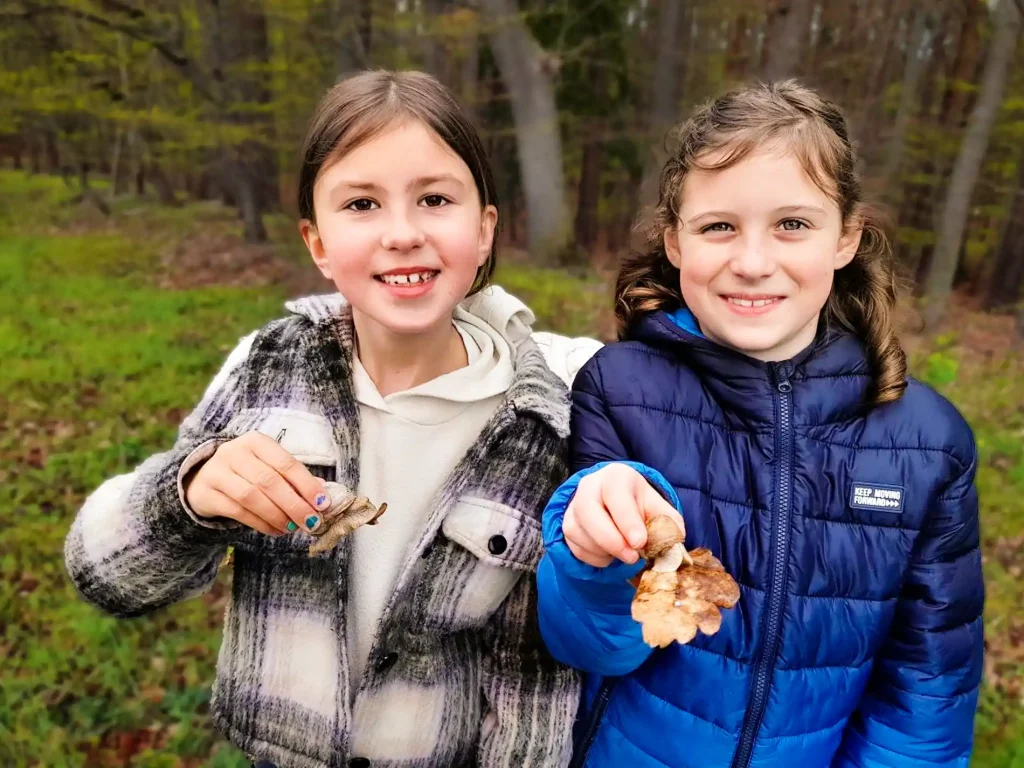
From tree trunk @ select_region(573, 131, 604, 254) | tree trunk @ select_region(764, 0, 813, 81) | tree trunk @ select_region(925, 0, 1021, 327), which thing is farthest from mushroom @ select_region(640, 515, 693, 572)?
tree trunk @ select_region(573, 131, 604, 254)

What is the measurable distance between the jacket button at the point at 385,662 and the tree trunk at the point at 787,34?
7066 millimetres

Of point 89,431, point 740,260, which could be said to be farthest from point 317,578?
point 89,431

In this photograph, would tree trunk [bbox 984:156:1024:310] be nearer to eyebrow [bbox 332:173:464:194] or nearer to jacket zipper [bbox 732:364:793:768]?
jacket zipper [bbox 732:364:793:768]

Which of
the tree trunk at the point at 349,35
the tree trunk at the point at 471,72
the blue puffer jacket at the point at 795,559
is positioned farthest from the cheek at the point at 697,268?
the tree trunk at the point at 471,72

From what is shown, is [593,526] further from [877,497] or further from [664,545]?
[877,497]

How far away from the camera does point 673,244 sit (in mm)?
1683

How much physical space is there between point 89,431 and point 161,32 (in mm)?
6400

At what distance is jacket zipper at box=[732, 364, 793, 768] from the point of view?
1502 mm

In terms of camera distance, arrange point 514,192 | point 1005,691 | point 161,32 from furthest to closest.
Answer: point 514,192 → point 161,32 → point 1005,691

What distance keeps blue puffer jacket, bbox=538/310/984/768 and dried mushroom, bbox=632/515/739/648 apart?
33cm

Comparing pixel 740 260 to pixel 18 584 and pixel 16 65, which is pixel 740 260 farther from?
pixel 16 65

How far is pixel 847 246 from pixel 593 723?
1204 millimetres

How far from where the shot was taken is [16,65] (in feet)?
42.8

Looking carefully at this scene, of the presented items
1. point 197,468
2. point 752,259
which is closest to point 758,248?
point 752,259
